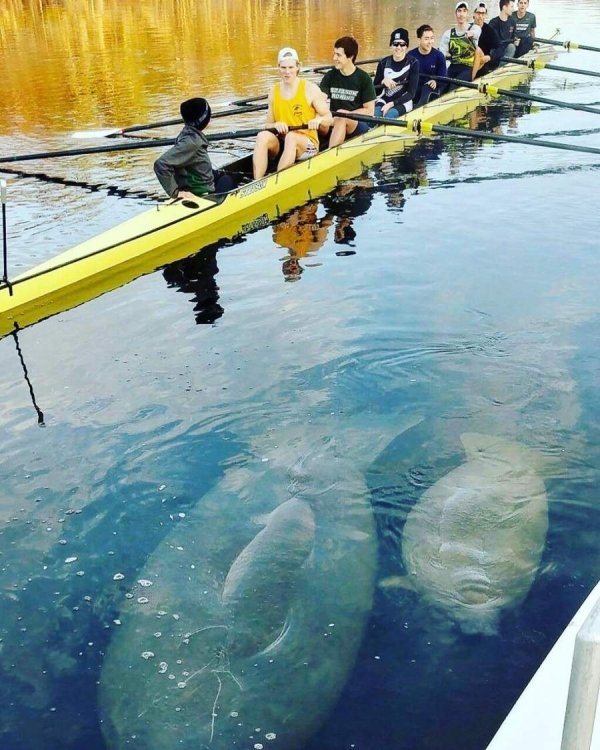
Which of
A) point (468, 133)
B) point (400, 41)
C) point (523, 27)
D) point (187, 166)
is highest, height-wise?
point (400, 41)

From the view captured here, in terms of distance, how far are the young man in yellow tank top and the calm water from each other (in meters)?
0.93

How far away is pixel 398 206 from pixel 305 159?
1.61m

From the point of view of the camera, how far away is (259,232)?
34.9 ft

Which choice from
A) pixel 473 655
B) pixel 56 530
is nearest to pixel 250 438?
pixel 56 530

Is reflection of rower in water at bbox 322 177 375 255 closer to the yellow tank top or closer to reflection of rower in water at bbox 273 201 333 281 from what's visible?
reflection of rower in water at bbox 273 201 333 281

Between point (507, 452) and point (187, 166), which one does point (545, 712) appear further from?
point (187, 166)

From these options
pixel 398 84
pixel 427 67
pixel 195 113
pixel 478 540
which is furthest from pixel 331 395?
pixel 427 67

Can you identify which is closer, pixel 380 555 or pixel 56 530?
pixel 380 555

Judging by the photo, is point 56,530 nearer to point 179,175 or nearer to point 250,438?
point 250,438

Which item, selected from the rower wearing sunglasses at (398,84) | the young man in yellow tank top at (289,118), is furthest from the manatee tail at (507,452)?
the rower wearing sunglasses at (398,84)

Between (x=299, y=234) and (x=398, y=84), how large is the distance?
587 cm

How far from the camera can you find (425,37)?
15156 mm

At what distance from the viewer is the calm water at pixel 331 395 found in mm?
3963

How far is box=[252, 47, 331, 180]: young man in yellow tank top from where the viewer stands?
1123 centimetres
